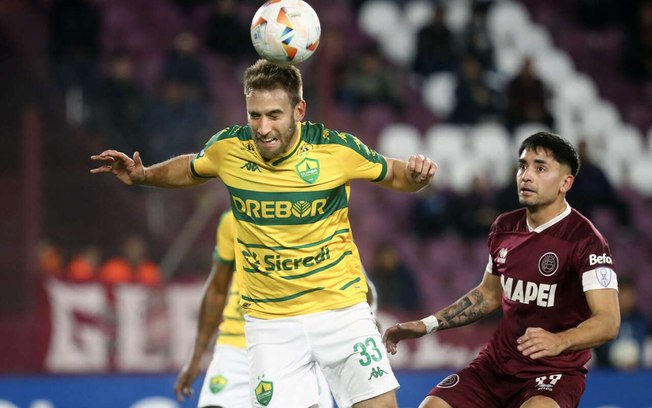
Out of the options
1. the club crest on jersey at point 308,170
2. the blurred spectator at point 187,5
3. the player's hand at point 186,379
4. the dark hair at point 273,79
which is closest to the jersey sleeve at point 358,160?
the club crest on jersey at point 308,170

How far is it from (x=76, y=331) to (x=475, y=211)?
14.7 ft

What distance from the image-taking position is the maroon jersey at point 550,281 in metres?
5.28

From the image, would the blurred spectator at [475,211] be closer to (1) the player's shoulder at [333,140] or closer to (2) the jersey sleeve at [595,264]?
(2) the jersey sleeve at [595,264]

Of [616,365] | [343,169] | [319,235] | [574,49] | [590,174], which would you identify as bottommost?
[616,365]

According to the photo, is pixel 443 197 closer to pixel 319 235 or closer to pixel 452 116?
pixel 452 116

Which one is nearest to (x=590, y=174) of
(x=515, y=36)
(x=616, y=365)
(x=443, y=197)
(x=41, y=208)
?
(x=443, y=197)

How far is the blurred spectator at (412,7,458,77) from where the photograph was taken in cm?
1368

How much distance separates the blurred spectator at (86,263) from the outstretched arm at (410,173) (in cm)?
543

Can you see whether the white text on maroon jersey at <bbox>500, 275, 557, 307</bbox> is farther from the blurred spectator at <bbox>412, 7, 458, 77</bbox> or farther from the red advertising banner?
the blurred spectator at <bbox>412, 7, 458, 77</bbox>

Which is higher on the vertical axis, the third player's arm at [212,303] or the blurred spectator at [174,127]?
the blurred spectator at [174,127]

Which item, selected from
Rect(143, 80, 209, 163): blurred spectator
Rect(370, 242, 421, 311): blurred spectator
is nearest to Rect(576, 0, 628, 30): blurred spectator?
Rect(370, 242, 421, 311): blurred spectator

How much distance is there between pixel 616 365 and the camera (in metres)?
9.63

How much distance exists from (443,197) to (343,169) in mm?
6767

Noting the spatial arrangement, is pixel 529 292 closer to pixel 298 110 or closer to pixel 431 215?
pixel 298 110
